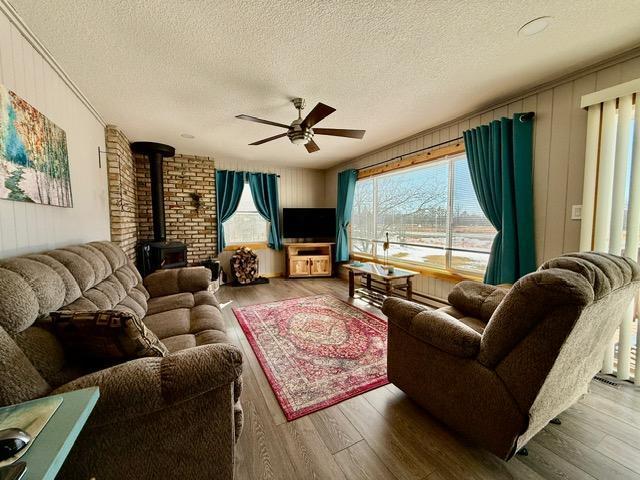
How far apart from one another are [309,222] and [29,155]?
4.07 metres

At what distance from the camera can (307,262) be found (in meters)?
5.03

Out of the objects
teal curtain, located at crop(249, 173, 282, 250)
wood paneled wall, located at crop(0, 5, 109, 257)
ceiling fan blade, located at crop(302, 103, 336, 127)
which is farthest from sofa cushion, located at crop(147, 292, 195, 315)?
teal curtain, located at crop(249, 173, 282, 250)

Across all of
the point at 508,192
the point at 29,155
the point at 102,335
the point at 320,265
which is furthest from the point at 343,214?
the point at 102,335

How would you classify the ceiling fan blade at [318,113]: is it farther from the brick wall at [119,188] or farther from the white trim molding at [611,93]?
the brick wall at [119,188]

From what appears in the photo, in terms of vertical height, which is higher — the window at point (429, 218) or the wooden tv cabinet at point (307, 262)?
the window at point (429, 218)

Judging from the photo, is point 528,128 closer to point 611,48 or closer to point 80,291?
point 611,48

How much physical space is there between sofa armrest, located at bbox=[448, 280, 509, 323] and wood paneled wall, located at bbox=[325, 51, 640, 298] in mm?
848

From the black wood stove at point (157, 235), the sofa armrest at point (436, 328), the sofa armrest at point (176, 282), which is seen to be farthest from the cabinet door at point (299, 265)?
the sofa armrest at point (436, 328)

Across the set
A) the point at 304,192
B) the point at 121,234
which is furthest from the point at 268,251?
the point at 121,234

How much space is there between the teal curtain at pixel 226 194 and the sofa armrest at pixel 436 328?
3.94 m

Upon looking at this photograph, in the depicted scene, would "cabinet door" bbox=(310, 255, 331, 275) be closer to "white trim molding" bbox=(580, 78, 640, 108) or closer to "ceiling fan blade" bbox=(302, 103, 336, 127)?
"ceiling fan blade" bbox=(302, 103, 336, 127)

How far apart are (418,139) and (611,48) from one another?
1.82 metres

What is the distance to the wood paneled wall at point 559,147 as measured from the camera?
1.96 meters

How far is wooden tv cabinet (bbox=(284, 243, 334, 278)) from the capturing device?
5020 millimetres
